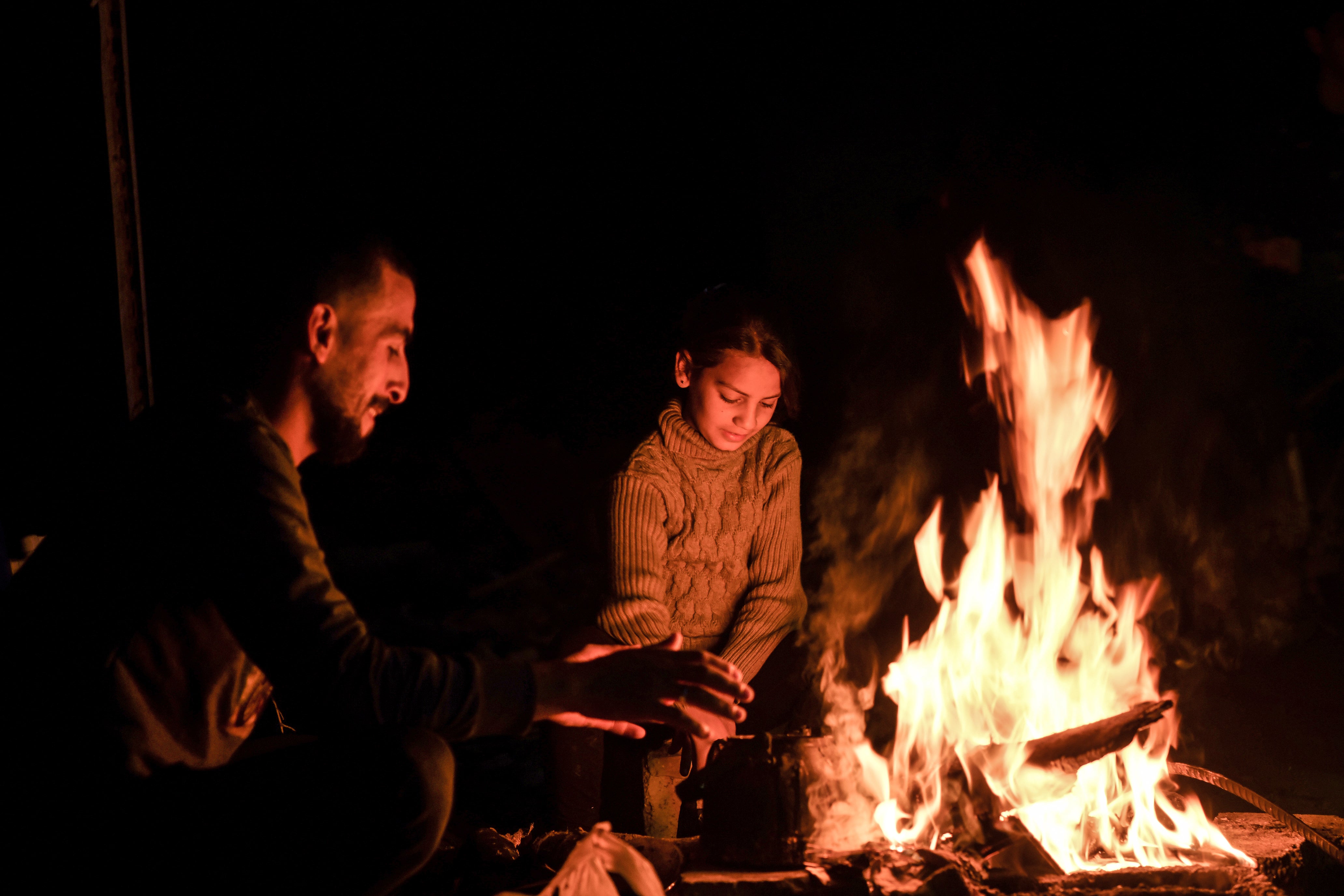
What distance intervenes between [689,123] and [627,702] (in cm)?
448

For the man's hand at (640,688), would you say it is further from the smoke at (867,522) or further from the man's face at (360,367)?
the smoke at (867,522)

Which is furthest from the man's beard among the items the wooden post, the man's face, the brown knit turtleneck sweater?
the wooden post

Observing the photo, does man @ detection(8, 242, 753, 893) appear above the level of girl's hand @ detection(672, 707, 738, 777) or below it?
above

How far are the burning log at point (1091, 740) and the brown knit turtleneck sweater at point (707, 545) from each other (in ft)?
4.04

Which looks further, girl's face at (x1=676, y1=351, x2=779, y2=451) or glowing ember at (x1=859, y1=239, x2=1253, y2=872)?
girl's face at (x1=676, y1=351, x2=779, y2=451)

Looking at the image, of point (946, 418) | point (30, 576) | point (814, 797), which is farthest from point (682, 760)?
point (946, 418)

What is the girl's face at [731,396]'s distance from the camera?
3.59 metres

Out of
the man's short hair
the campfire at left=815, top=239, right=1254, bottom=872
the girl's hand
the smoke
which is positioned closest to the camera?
the man's short hair

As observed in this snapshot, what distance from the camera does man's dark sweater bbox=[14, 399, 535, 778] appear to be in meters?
1.93

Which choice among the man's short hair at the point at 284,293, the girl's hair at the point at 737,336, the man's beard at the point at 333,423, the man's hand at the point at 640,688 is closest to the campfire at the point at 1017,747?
the man's hand at the point at 640,688

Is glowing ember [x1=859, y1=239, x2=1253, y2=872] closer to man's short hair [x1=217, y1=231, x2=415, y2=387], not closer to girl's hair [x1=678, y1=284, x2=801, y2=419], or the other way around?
girl's hair [x1=678, y1=284, x2=801, y2=419]

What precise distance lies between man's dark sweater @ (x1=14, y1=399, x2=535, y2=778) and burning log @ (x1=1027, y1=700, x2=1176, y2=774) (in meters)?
1.66

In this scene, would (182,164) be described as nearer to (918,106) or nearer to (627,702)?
(918,106)

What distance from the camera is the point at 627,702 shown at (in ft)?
6.59
